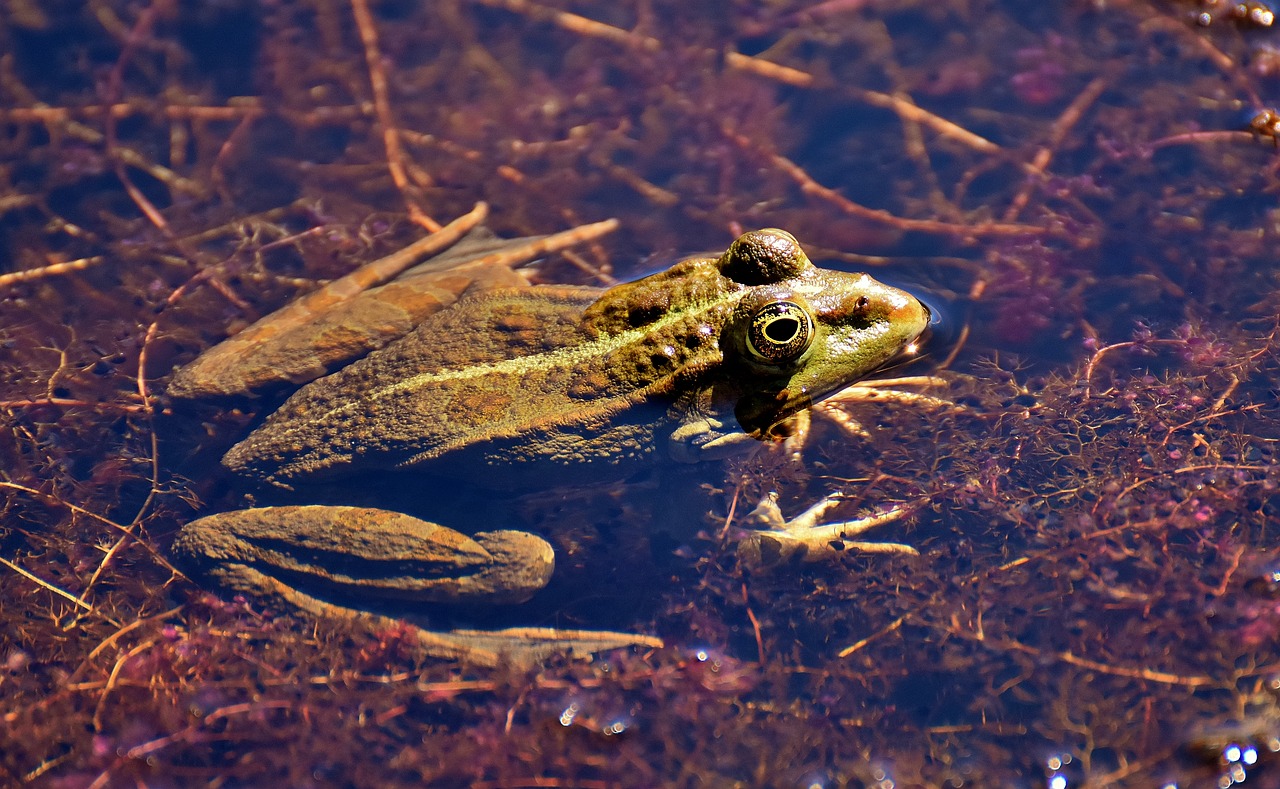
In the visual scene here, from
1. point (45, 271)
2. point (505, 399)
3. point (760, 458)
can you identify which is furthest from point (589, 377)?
point (45, 271)

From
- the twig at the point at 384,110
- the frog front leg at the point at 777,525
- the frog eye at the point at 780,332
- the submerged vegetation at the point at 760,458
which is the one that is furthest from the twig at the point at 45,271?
the frog eye at the point at 780,332

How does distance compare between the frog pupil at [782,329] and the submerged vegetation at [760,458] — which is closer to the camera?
the frog pupil at [782,329]

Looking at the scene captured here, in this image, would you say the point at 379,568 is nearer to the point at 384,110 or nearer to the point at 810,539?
the point at 810,539

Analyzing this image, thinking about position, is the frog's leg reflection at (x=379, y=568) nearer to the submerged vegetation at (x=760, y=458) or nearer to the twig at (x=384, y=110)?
the submerged vegetation at (x=760, y=458)

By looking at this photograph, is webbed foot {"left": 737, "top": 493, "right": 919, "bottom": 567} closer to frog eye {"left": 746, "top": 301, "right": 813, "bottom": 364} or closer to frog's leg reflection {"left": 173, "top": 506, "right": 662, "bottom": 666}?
frog's leg reflection {"left": 173, "top": 506, "right": 662, "bottom": 666}

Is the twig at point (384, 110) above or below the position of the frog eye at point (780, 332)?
above
